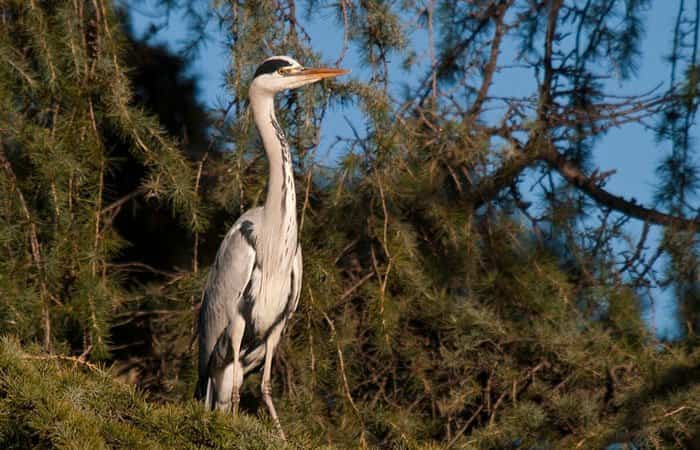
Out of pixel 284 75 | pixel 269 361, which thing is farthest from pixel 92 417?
pixel 284 75

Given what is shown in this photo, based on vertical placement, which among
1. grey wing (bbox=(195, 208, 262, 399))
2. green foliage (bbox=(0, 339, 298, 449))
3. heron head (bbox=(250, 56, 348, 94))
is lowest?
green foliage (bbox=(0, 339, 298, 449))

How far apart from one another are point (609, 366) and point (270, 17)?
1.42 metres

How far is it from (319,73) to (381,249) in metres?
0.66

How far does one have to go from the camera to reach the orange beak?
2.97m

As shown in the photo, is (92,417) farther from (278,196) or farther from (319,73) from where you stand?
(319,73)

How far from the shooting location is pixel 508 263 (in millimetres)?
3342

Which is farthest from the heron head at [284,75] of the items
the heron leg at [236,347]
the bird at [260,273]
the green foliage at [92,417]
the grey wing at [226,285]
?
the green foliage at [92,417]

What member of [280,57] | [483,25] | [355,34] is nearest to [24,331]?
[280,57]

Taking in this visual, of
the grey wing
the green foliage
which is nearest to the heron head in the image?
the grey wing

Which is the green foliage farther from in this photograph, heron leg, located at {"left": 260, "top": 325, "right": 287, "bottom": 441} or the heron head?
the heron head

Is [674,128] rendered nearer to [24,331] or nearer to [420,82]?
[420,82]

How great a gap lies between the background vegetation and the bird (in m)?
0.06

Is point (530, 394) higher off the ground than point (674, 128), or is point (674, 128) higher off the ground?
point (674, 128)

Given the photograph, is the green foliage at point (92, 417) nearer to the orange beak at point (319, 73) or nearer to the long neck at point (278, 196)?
the long neck at point (278, 196)
